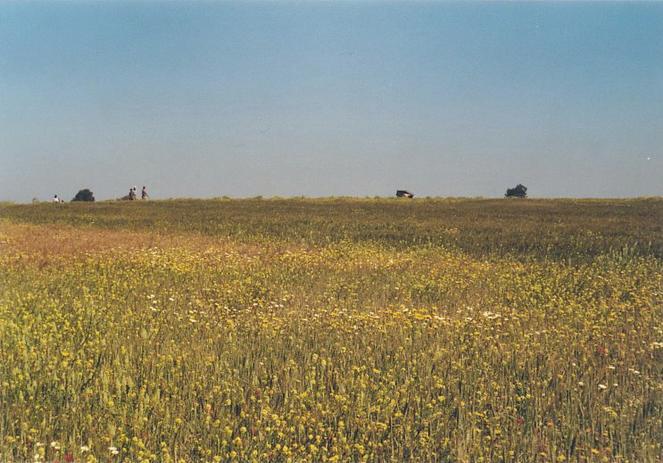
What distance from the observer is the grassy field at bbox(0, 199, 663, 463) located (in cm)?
519

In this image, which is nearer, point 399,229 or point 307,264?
point 307,264

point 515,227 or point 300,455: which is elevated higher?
point 515,227

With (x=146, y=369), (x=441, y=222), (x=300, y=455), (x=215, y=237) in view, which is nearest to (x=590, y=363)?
(x=300, y=455)

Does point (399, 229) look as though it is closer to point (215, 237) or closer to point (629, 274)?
point (215, 237)

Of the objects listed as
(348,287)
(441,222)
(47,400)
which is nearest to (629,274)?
(348,287)

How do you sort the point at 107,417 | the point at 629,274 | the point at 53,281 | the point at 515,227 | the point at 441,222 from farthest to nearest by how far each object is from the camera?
the point at 441,222
the point at 515,227
the point at 629,274
the point at 53,281
the point at 107,417

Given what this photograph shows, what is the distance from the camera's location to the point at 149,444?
5.09 m

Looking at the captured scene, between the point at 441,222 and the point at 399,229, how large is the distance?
4064mm

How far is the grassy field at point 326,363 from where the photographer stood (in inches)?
204

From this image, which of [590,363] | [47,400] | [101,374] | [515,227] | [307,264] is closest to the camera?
[47,400]

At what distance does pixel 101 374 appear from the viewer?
618 centimetres

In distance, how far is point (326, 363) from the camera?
6.71 metres

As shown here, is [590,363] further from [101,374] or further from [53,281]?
[53,281]

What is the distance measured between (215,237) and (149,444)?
17392 millimetres
